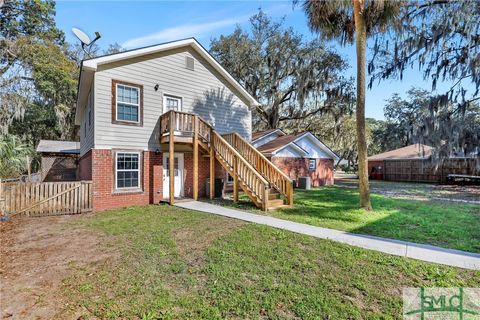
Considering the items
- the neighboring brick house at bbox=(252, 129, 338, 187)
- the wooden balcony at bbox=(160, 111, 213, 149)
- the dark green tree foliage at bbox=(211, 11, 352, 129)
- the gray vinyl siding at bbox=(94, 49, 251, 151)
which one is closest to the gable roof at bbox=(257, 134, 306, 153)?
the neighboring brick house at bbox=(252, 129, 338, 187)

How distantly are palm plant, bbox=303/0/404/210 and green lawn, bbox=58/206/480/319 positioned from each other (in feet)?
15.0

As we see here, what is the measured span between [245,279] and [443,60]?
48.5ft

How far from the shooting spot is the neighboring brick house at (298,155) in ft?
54.5

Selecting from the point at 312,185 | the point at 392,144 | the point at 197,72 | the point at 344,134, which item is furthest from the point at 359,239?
the point at 392,144

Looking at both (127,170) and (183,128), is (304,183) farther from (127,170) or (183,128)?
(127,170)

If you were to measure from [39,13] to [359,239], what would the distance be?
31703 millimetres

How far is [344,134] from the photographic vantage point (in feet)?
85.2

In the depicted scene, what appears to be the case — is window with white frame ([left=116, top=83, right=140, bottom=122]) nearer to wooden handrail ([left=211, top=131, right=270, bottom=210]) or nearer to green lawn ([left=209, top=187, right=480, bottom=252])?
wooden handrail ([left=211, top=131, right=270, bottom=210])

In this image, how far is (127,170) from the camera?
400 inches

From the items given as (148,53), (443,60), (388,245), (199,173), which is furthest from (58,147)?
(443,60)

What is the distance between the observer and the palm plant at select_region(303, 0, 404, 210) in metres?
8.58

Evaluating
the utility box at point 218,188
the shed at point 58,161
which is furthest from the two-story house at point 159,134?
the shed at point 58,161

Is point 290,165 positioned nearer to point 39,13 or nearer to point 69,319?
point 69,319

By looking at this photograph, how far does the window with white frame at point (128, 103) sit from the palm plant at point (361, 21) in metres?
7.55
